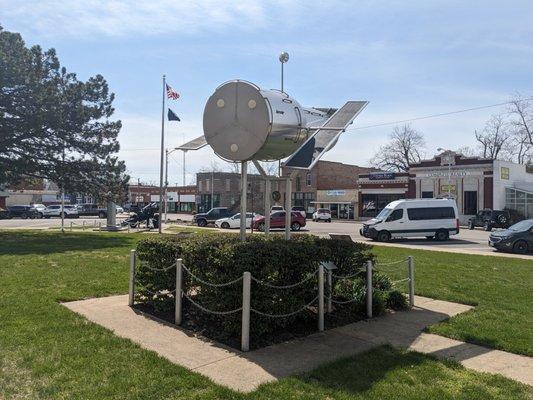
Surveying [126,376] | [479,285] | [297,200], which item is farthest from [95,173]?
[297,200]

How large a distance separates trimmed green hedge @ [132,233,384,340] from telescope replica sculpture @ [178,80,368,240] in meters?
0.86

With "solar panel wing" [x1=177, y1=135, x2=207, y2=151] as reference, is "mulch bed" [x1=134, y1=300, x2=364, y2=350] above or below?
below

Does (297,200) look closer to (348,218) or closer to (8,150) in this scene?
(348,218)

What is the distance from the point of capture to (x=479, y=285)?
10883mm

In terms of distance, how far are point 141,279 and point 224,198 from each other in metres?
69.7

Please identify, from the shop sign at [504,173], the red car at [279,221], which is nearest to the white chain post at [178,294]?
the red car at [279,221]

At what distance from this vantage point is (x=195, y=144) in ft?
29.2

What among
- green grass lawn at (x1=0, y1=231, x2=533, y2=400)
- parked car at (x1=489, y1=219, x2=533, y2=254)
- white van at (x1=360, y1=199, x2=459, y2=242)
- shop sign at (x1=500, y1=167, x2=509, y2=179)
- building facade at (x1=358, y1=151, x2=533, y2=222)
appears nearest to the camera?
green grass lawn at (x1=0, y1=231, x2=533, y2=400)

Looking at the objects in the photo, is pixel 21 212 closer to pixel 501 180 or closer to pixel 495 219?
pixel 495 219

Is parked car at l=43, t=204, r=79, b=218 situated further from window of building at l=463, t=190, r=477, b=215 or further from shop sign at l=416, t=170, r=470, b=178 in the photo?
window of building at l=463, t=190, r=477, b=215

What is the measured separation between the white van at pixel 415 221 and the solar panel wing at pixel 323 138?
20.0m

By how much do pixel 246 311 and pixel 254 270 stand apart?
535 mm

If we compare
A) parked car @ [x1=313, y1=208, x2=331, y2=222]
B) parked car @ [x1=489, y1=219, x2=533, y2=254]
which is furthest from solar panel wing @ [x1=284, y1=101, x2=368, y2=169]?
parked car @ [x1=313, y1=208, x2=331, y2=222]

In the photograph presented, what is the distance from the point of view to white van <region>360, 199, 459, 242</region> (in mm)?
27891
